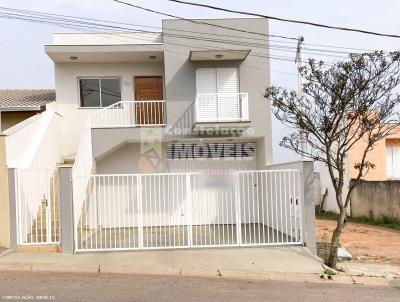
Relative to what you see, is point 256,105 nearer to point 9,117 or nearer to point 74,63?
point 74,63

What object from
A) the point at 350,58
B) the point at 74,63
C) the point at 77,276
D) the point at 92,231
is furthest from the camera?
the point at 74,63

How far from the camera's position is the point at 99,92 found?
17.5 meters

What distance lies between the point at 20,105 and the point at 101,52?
3.61m

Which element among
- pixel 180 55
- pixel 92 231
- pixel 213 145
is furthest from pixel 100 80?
pixel 92 231

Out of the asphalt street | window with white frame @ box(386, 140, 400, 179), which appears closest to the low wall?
window with white frame @ box(386, 140, 400, 179)

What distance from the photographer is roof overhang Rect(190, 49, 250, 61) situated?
51.0 ft

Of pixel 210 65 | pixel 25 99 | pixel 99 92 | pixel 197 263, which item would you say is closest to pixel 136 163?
pixel 99 92

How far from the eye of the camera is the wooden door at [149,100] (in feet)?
55.1

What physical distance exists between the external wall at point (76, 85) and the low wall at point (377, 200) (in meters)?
10.2

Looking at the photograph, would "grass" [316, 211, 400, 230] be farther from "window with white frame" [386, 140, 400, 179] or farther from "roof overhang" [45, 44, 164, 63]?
"roof overhang" [45, 44, 164, 63]

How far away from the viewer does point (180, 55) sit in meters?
16.4

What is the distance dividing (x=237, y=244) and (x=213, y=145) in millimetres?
7168

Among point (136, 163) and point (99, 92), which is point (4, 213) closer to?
point (136, 163)

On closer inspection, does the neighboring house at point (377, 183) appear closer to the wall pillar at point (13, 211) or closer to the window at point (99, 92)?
the window at point (99, 92)
